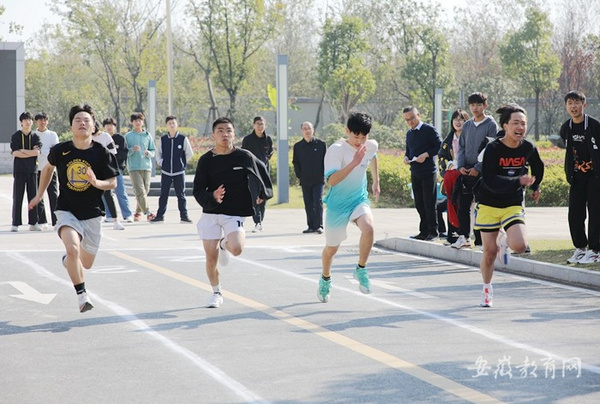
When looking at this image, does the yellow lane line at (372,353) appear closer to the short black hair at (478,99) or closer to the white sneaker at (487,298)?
the white sneaker at (487,298)

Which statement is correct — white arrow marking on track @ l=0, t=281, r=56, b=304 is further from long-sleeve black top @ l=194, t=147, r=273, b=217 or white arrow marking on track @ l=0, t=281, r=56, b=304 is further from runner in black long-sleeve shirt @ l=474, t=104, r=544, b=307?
runner in black long-sleeve shirt @ l=474, t=104, r=544, b=307

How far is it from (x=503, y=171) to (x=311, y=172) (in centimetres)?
833

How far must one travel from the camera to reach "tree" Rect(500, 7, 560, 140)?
2215 inches

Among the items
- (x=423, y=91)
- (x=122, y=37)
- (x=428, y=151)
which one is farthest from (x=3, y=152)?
(x=428, y=151)

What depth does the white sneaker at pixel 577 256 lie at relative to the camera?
1268cm

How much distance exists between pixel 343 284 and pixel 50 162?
3.58 meters

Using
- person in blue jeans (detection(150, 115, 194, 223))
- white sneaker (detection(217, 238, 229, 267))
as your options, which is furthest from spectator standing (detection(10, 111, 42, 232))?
white sneaker (detection(217, 238, 229, 267))

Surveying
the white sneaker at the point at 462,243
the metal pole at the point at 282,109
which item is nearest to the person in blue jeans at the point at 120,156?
the metal pole at the point at 282,109

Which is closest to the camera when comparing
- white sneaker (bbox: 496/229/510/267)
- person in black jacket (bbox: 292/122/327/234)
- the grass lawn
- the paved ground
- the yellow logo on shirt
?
the paved ground

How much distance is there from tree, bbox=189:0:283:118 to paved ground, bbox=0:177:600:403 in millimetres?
38562

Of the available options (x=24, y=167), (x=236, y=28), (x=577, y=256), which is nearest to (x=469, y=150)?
(x=577, y=256)

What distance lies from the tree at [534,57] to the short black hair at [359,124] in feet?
155

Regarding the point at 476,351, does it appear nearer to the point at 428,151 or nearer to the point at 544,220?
the point at 428,151

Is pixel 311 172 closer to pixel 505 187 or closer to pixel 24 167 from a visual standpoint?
pixel 24 167
